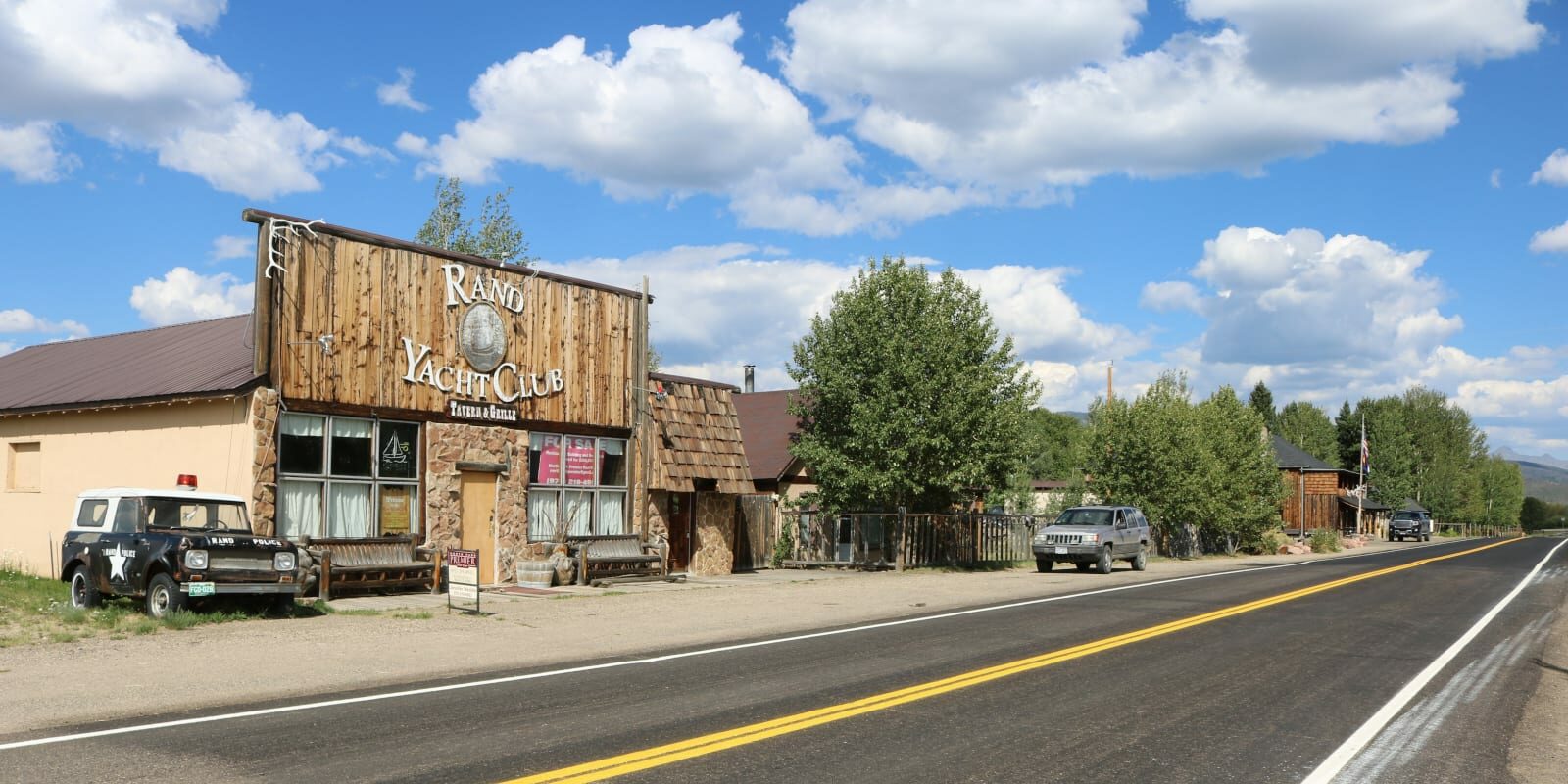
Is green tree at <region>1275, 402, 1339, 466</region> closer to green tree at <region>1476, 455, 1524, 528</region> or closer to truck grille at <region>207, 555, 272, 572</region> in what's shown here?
green tree at <region>1476, 455, 1524, 528</region>

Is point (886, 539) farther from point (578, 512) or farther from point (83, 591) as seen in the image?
point (83, 591)

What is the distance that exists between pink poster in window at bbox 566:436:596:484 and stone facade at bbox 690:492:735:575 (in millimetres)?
3314

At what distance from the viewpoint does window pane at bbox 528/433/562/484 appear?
909 inches

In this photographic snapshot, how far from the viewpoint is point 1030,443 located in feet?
101

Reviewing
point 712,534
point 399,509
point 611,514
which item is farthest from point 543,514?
point 712,534


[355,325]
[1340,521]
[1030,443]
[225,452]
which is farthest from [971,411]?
[1340,521]

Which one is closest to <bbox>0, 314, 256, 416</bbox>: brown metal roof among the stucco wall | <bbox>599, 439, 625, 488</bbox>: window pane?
the stucco wall

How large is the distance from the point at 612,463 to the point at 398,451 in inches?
210

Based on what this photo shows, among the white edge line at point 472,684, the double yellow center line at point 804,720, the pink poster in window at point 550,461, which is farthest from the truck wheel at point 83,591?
the double yellow center line at point 804,720

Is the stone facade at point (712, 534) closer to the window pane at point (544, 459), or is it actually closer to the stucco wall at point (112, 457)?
the window pane at point (544, 459)

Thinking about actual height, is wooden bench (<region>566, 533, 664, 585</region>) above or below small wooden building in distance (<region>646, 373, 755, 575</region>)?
below

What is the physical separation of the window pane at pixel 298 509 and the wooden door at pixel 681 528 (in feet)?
29.3

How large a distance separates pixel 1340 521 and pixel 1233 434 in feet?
170

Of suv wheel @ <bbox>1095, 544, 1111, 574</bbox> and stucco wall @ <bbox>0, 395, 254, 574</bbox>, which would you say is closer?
stucco wall @ <bbox>0, 395, 254, 574</bbox>
